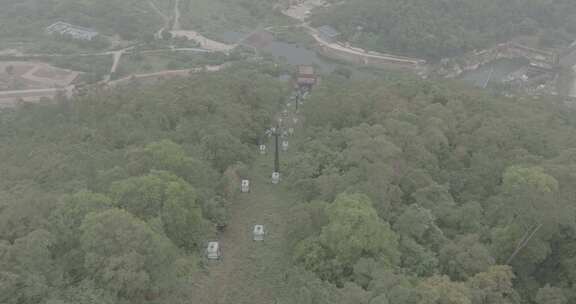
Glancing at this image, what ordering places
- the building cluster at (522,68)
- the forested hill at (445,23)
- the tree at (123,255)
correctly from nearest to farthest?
the tree at (123,255), the building cluster at (522,68), the forested hill at (445,23)

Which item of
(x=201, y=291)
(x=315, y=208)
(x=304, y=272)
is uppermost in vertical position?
(x=315, y=208)

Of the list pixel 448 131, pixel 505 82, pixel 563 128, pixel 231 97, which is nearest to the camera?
pixel 448 131

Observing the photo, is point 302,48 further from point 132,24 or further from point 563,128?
point 563,128

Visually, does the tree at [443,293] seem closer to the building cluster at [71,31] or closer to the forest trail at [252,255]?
the forest trail at [252,255]

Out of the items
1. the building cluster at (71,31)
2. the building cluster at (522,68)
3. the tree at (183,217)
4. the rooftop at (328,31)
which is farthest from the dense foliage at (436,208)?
the building cluster at (71,31)

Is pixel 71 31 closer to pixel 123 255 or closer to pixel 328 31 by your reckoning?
pixel 328 31

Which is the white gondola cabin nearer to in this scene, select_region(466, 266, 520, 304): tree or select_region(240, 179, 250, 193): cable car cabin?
select_region(240, 179, 250, 193): cable car cabin

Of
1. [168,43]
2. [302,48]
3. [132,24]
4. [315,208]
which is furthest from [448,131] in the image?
[132,24]
